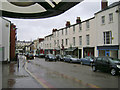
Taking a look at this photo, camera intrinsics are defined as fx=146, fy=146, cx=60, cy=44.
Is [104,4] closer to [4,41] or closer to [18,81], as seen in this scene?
[4,41]

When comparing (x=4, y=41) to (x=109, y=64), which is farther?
(x=4, y=41)

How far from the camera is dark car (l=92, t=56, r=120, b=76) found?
11.6 metres

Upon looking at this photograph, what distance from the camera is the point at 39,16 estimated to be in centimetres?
852

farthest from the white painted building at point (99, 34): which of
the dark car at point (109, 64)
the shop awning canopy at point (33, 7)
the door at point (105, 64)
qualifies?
the shop awning canopy at point (33, 7)

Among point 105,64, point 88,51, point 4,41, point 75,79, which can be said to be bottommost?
point 75,79

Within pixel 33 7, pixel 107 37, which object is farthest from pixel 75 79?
pixel 107 37

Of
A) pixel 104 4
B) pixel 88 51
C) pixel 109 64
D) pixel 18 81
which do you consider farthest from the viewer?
pixel 88 51

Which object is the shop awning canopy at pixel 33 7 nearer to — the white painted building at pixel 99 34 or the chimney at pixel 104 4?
the white painted building at pixel 99 34

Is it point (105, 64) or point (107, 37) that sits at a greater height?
point (107, 37)

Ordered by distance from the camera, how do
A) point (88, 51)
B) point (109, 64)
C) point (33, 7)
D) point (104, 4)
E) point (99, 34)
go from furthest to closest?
1. point (88, 51)
2. point (104, 4)
3. point (99, 34)
4. point (109, 64)
5. point (33, 7)

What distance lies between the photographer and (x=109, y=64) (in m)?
12.3

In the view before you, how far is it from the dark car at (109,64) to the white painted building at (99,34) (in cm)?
803

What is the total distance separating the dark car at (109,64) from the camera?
38.0 feet

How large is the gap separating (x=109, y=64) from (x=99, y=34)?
1284 centimetres
